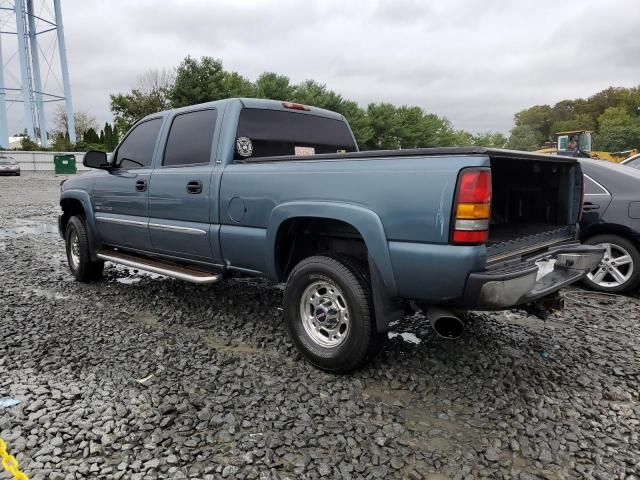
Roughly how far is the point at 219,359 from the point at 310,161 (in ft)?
5.24

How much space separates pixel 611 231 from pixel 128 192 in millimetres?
5064

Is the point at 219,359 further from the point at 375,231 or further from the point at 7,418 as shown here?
the point at 375,231

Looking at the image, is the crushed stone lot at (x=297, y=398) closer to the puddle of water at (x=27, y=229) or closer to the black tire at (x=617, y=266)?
the black tire at (x=617, y=266)

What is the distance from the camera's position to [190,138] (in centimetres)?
441

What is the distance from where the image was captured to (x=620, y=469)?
7.75 feet

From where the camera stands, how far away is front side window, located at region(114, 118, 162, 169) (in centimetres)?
487

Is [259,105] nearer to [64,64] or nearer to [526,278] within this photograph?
[526,278]

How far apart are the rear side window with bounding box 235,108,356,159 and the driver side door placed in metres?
1.18

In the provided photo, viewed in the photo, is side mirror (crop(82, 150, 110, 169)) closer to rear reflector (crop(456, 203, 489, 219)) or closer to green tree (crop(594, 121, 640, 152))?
rear reflector (crop(456, 203, 489, 219))

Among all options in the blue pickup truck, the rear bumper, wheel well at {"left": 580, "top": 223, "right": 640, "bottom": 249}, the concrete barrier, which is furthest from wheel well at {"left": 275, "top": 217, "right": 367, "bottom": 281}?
the concrete barrier

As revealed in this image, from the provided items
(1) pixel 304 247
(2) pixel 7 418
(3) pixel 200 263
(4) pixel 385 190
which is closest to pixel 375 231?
(4) pixel 385 190

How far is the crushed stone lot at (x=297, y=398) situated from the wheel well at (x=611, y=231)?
0.73 m

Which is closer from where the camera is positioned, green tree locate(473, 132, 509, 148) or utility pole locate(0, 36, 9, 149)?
utility pole locate(0, 36, 9, 149)

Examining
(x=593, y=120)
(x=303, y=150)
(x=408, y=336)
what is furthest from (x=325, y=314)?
(x=593, y=120)
